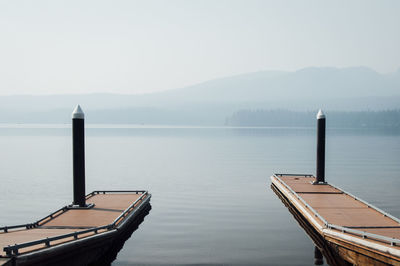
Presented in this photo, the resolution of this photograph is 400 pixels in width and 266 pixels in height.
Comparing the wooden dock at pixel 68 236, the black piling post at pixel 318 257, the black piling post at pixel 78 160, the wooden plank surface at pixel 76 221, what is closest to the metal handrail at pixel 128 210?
the wooden dock at pixel 68 236

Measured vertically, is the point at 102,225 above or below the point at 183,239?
above

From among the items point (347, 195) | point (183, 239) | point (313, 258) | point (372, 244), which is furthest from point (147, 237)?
point (347, 195)

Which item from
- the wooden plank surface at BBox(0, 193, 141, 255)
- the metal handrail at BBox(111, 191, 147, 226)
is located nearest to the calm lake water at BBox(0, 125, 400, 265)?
the metal handrail at BBox(111, 191, 147, 226)

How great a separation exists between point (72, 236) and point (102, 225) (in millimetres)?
2301

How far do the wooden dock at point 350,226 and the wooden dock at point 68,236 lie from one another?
800 centimetres

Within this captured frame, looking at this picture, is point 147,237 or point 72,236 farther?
point 147,237

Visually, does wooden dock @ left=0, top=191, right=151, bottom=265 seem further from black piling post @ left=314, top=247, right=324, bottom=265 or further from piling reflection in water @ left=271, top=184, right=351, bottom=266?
piling reflection in water @ left=271, top=184, right=351, bottom=266

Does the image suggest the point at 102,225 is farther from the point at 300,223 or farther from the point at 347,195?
the point at 347,195

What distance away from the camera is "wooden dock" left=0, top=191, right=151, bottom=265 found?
11.5 m

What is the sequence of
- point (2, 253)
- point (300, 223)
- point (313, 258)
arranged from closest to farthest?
point (2, 253) → point (313, 258) → point (300, 223)

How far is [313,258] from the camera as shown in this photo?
15602mm

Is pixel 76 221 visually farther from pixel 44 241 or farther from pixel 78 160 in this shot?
pixel 44 241

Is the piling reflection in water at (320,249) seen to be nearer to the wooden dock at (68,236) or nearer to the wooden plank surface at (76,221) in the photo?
the wooden dock at (68,236)

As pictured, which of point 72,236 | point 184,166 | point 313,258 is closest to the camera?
point 72,236
